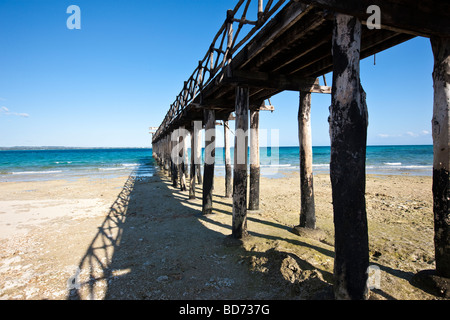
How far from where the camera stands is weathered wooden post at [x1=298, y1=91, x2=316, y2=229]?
566 centimetres

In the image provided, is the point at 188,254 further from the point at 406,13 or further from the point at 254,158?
the point at 406,13

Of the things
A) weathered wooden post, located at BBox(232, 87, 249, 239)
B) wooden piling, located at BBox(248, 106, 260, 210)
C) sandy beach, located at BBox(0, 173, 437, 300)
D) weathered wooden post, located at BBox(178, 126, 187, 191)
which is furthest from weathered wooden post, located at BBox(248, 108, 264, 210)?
weathered wooden post, located at BBox(178, 126, 187, 191)

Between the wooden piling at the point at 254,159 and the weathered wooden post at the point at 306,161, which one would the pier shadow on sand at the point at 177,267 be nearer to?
the wooden piling at the point at 254,159

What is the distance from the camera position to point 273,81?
17.7 feet

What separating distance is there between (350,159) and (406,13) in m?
2.05

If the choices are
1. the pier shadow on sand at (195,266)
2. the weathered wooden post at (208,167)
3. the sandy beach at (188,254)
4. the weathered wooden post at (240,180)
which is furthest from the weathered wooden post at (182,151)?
the weathered wooden post at (240,180)

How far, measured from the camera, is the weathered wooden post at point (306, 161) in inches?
223

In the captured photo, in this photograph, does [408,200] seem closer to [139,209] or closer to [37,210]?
[139,209]

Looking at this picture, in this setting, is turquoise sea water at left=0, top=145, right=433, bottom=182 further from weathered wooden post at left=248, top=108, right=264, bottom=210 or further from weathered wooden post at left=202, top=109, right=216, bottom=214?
weathered wooden post at left=202, top=109, right=216, bottom=214

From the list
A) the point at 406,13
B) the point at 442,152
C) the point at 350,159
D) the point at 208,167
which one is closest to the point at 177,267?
the point at 350,159

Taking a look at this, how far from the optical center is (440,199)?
3283 mm

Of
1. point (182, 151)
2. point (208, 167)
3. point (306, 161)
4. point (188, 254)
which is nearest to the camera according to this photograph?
point (188, 254)

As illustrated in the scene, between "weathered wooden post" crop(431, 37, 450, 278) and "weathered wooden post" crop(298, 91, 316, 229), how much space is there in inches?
99.3
